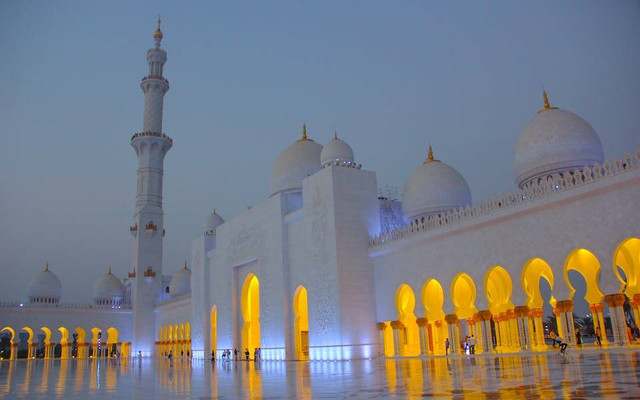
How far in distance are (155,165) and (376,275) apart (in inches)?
669

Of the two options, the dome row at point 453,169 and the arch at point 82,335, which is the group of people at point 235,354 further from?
the arch at point 82,335

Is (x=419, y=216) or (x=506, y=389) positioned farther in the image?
(x=419, y=216)

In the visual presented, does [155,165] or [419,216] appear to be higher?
[155,165]

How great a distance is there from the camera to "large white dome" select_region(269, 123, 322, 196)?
59.5 feet

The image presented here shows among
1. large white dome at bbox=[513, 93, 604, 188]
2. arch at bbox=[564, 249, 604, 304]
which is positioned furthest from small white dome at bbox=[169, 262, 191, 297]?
arch at bbox=[564, 249, 604, 304]

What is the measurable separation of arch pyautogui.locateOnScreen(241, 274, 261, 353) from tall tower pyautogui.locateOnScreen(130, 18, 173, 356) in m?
10.6

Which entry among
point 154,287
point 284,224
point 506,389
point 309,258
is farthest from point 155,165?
point 506,389

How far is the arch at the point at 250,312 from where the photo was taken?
19.5m

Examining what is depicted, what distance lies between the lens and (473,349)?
12.4 metres

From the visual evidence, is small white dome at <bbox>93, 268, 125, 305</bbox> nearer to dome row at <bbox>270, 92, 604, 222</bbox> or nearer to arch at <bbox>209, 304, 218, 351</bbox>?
arch at <bbox>209, 304, 218, 351</bbox>

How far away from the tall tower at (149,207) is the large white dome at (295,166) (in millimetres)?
11513

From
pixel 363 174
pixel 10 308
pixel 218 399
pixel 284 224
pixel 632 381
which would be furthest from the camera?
pixel 10 308

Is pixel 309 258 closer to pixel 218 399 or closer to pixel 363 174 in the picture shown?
pixel 363 174

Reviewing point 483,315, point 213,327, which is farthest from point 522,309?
point 213,327
